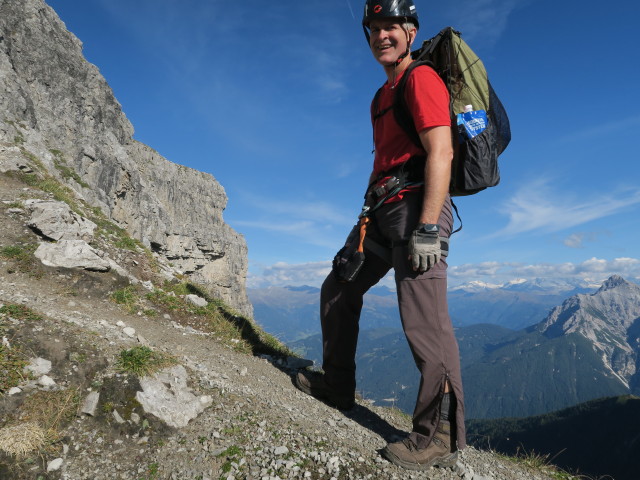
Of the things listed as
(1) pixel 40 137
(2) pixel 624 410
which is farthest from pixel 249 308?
(2) pixel 624 410

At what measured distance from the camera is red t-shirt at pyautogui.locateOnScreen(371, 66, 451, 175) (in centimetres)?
428

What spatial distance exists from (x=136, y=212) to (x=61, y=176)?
29689mm

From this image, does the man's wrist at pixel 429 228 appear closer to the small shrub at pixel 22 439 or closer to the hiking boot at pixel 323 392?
the hiking boot at pixel 323 392

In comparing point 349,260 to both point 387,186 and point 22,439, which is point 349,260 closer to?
point 387,186

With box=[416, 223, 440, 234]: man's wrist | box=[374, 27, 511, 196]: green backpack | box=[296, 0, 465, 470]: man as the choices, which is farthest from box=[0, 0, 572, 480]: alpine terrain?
box=[374, 27, 511, 196]: green backpack

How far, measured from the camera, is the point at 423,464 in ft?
13.4

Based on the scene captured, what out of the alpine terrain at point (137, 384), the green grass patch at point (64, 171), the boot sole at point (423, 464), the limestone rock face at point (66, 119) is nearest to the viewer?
the alpine terrain at point (137, 384)

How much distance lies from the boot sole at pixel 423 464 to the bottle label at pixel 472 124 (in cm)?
385

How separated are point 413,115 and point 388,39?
1.34 m

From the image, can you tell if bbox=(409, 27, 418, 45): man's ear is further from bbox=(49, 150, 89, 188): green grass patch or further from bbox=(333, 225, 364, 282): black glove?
bbox=(49, 150, 89, 188): green grass patch

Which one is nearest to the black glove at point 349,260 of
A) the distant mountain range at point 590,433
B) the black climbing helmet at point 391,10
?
the black climbing helmet at point 391,10

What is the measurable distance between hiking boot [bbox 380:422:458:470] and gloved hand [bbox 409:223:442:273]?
2.00m

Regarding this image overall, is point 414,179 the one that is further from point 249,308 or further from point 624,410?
point 624,410

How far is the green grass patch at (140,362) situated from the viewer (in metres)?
4.86
